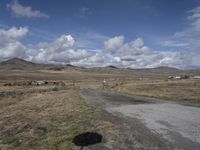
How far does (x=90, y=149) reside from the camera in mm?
7949

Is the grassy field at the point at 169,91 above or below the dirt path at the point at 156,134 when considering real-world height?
below

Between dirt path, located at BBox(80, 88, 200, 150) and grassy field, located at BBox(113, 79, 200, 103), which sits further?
grassy field, located at BBox(113, 79, 200, 103)

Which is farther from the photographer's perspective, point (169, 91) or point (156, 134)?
point (169, 91)

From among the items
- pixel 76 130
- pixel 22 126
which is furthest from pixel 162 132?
pixel 22 126

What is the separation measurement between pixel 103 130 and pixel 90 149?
2.47 meters

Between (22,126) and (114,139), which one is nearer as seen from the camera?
(114,139)

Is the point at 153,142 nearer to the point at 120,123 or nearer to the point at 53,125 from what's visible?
the point at 120,123

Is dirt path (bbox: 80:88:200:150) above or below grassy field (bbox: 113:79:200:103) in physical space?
above

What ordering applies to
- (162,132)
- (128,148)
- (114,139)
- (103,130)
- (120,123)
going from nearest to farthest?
(128,148) → (114,139) → (162,132) → (103,130) → (120,123)

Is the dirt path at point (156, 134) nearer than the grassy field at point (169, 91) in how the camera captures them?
Yes

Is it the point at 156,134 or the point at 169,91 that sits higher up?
the point at 156,134

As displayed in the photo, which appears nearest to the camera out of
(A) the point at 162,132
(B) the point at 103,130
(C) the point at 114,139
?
(C) the point at 114,139

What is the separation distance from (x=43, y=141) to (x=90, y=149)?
2.30m

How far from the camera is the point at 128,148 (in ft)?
26.0
